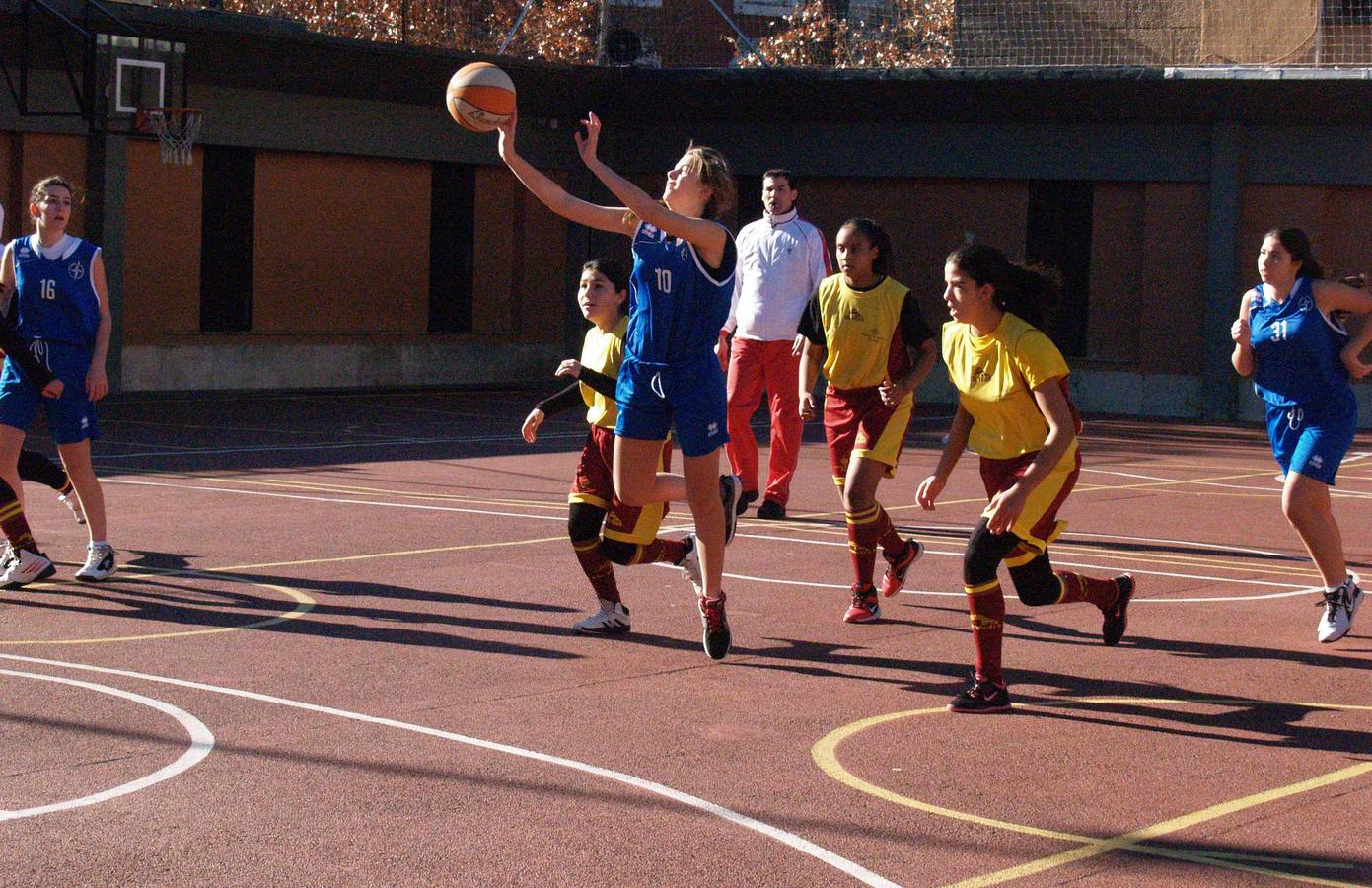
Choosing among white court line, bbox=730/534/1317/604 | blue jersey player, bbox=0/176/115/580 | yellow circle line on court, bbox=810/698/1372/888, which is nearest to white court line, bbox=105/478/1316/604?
white court line, bbox=730/534/1317/604

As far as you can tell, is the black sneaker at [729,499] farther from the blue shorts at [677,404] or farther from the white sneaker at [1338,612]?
the white sneaker at [1338,612]

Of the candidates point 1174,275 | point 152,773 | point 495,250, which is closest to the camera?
point 152,773

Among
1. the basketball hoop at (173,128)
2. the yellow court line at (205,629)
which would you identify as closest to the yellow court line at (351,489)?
the yellow court line at (205,629)

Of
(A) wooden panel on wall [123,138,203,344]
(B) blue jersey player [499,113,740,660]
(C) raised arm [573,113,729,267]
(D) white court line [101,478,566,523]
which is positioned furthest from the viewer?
(A) wooden panel on wall [123,138,203,344]

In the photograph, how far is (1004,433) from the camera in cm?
731

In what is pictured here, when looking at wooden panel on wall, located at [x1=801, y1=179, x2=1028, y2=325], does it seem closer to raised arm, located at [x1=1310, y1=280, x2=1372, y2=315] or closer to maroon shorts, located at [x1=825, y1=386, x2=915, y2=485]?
maroon shorts, located at [x1=825, y1=386, x2=915, y2=485]

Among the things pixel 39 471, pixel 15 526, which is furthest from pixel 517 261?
pixel 15 526

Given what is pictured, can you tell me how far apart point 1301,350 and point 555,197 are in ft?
12.4

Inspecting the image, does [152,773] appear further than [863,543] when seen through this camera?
No

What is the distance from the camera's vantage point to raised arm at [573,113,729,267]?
23.3 feet

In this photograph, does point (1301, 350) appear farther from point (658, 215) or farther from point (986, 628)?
point (658, 215)

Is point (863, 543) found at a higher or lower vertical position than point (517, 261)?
lower

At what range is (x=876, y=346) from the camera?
368 inches

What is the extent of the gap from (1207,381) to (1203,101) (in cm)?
380
